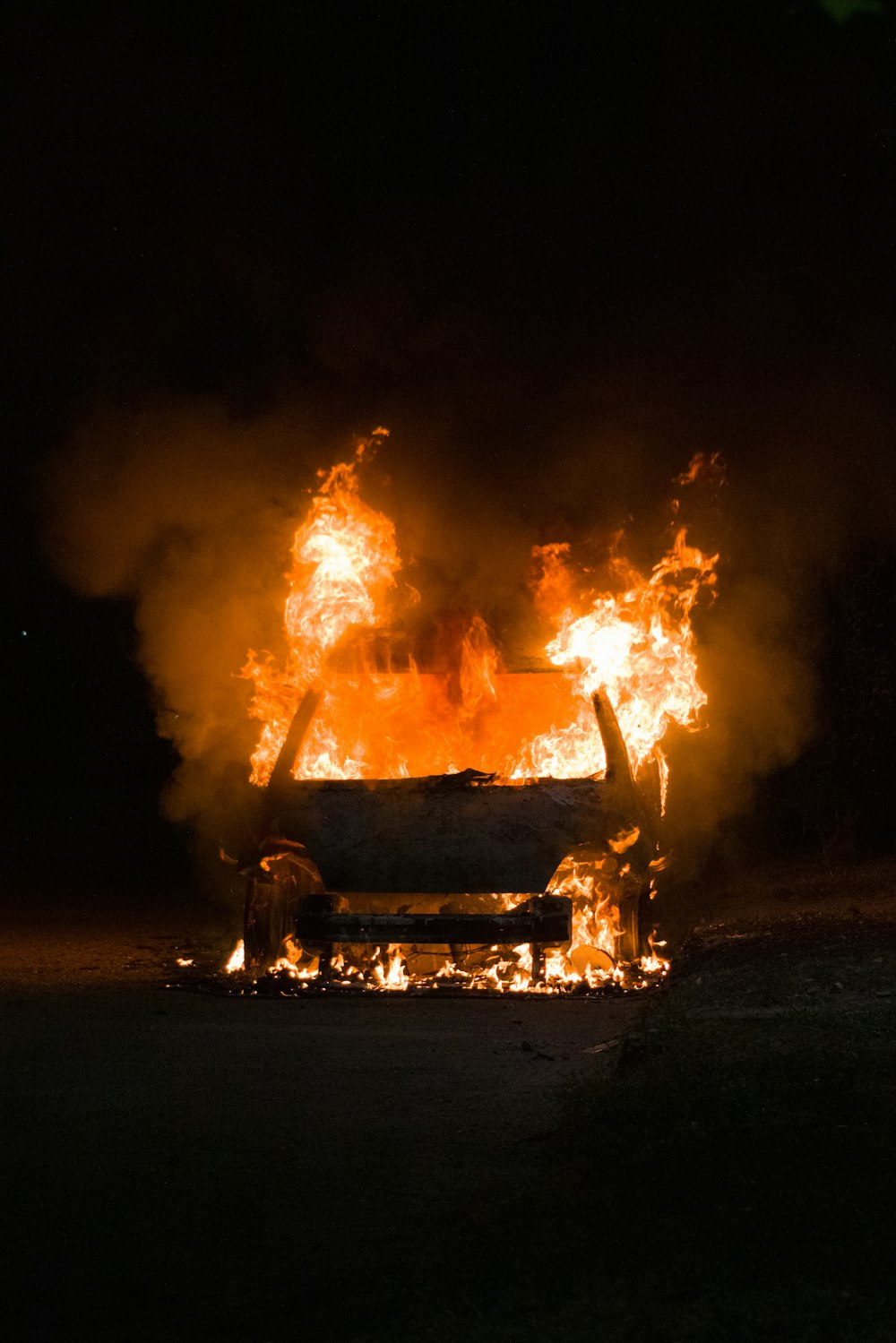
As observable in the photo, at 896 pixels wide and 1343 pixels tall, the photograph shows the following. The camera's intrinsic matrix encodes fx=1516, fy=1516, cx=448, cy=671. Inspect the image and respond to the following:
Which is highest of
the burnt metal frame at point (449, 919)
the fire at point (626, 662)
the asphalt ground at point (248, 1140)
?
the fire at point (626, 662)

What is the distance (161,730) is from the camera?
38.5ft

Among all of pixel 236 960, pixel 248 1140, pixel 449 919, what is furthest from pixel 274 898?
pixel 248 1140

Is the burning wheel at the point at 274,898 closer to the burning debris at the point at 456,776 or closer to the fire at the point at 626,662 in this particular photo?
the burning debris at the point at 456,776

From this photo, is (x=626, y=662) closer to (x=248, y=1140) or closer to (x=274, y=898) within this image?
(x=274, y=898)

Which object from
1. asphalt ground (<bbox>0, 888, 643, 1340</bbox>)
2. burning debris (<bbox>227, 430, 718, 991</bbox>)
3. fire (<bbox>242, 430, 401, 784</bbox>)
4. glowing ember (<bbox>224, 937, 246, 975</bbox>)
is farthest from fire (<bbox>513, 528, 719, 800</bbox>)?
asphalt ground (<bbox>0, 888, 643, 1340</bbox>)

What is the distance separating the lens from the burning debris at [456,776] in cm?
880

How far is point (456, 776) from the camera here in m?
9.30

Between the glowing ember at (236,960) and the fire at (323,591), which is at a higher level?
the fire at (323,591)

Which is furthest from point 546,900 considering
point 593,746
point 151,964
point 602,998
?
point 151,964

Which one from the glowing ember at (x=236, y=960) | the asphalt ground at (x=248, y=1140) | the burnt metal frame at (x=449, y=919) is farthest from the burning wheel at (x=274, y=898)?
the asphalt ground at (x=248, y=1140)

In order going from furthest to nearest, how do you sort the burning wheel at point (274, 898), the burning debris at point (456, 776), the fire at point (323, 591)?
1. the fire at point (323, 591)
2. the burning wheel at point (274, 898)
3. the burning debris at point (456, 776)

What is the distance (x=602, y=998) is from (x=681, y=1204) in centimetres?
430

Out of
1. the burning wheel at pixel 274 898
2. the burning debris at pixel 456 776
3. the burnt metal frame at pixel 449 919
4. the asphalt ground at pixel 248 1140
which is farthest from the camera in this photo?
the burning wheel at pixel 274 898

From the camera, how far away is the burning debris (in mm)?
8805
